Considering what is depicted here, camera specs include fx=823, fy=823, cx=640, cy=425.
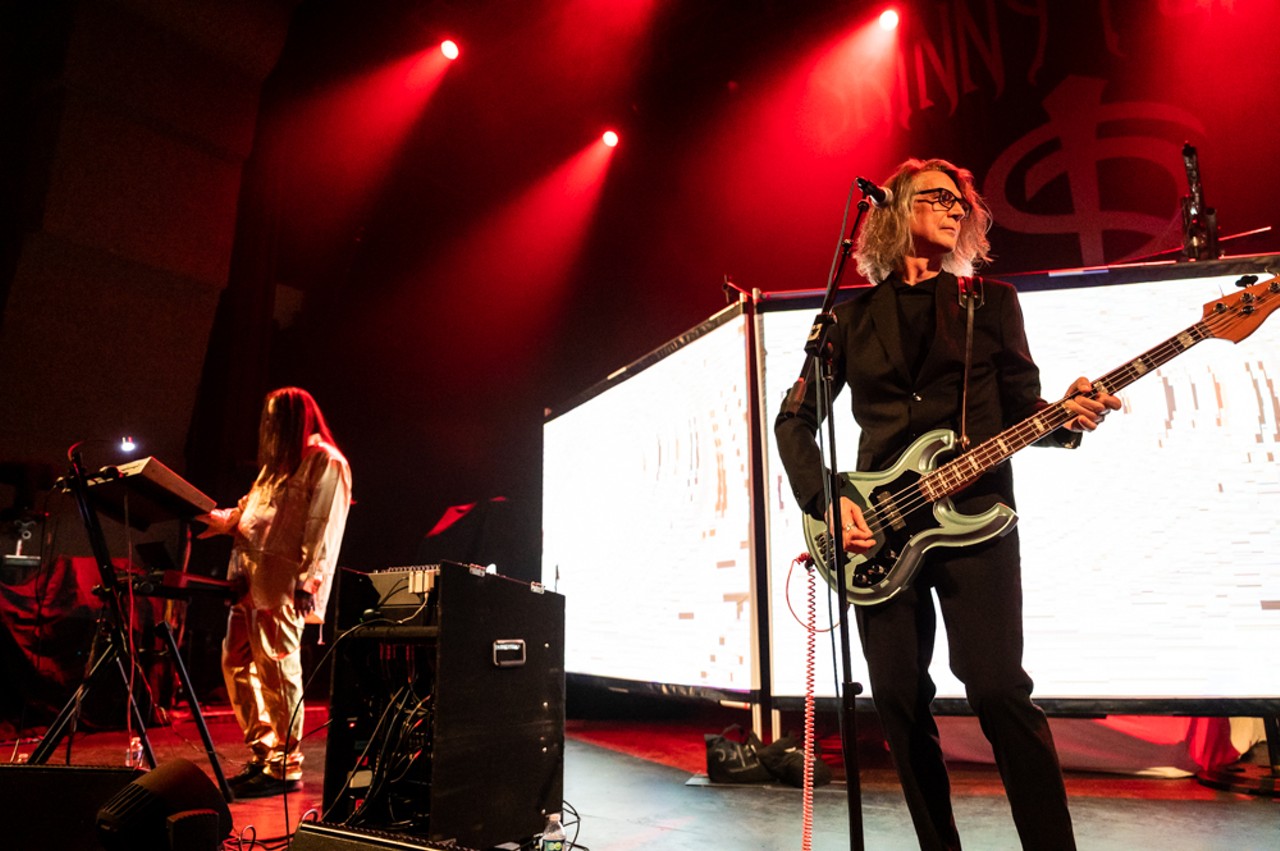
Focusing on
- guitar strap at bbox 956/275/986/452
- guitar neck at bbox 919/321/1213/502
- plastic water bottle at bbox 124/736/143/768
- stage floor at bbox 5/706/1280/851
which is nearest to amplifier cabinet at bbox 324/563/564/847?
stage floor at bbox 5/706/1280/851

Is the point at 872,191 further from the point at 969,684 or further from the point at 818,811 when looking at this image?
the point at 818,811

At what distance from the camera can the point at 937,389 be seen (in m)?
2.20

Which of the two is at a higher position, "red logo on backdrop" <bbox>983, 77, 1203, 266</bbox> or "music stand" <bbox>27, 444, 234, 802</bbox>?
"red logo on backdrop" <bbox>983, 77, 1203, 266</bbox>

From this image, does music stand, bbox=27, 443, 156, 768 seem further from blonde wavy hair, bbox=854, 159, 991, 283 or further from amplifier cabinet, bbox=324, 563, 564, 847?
blonde wavy hair, bbox=854, 159, 991, 283

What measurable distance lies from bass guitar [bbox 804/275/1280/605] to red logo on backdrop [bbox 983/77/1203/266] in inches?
162

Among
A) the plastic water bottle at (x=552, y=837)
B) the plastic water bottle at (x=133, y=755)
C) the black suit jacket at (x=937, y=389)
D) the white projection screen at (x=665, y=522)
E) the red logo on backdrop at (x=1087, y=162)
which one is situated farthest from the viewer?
the red logo on backdrop at (x=1087, y=162)

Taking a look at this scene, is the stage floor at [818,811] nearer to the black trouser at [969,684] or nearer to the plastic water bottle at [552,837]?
the plastic water bottle at [552,837]

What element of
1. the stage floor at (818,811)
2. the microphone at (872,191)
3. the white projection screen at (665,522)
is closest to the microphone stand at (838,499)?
the microphone at (872,191)

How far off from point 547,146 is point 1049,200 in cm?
484

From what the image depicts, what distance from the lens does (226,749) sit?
480cm

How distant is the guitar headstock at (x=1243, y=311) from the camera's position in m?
2.25

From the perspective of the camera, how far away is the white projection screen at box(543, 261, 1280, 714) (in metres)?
3.55

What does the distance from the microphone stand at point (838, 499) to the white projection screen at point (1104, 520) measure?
1.26 meters

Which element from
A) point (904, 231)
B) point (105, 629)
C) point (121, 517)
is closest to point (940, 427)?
point (904, 231)
